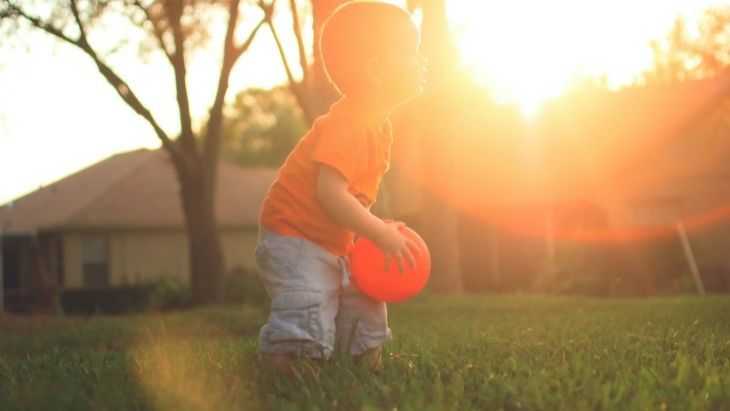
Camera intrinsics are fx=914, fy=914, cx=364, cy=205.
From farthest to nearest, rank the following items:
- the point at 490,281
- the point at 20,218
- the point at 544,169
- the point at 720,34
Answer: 1. the point at 720,34
2. the point at 20,218
3. the point at 490,281
4. the point at 544,169

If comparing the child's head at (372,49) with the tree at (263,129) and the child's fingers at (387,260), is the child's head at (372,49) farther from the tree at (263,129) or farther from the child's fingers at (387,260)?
the tree at (263,129)

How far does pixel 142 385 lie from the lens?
3488 millimetres

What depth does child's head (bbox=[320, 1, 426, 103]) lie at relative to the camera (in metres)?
3.94

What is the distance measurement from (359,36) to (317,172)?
0.61 m

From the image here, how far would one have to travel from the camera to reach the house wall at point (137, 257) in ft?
93.6

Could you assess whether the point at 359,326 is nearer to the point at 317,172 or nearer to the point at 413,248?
the point at 413,248

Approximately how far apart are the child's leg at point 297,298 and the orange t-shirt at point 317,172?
0.24ft

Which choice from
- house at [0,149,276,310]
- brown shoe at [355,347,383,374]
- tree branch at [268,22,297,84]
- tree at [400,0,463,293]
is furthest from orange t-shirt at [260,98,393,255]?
house at [0,149,276,310]

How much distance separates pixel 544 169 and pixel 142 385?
22697 millimetres

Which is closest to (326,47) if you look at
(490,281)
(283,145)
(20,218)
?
(490,281)

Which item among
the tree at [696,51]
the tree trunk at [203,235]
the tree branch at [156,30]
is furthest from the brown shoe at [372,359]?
the tree at [696,51]

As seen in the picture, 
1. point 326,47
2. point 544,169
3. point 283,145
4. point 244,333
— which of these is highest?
point 283,145

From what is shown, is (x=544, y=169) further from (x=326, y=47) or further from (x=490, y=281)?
(x=326, y=47)

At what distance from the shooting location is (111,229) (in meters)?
28.5
